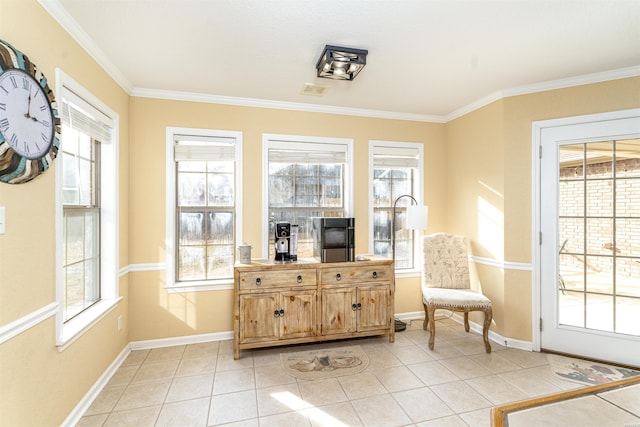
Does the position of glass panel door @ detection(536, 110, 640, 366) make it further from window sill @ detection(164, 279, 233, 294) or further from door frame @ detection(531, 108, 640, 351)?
window sill @ detection(164, 279, 233, 294)

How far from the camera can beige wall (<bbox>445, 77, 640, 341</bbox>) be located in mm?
2799

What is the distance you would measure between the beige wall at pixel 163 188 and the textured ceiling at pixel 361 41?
0.27m

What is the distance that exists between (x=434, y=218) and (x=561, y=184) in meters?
1.39

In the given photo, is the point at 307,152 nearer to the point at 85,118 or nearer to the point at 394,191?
the point at 394,191

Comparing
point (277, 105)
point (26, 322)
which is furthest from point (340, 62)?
point (26, 322)

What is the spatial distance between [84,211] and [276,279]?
1.70 m

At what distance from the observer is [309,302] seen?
3.01 metres

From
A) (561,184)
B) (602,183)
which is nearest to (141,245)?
(561,184)

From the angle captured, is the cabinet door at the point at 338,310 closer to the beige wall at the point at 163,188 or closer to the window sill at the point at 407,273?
the beige wall at the point at 163,188

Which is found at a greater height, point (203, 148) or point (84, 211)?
point (203, 148)

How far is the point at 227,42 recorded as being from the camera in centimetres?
223

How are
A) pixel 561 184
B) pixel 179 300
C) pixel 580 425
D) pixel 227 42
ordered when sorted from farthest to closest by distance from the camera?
pixel 179 300 → pixel 561 184 → pixel 227 42 → pixel 580 425

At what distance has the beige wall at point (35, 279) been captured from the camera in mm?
1450

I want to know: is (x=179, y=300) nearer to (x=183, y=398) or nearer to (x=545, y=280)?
(x=183, y=398)
